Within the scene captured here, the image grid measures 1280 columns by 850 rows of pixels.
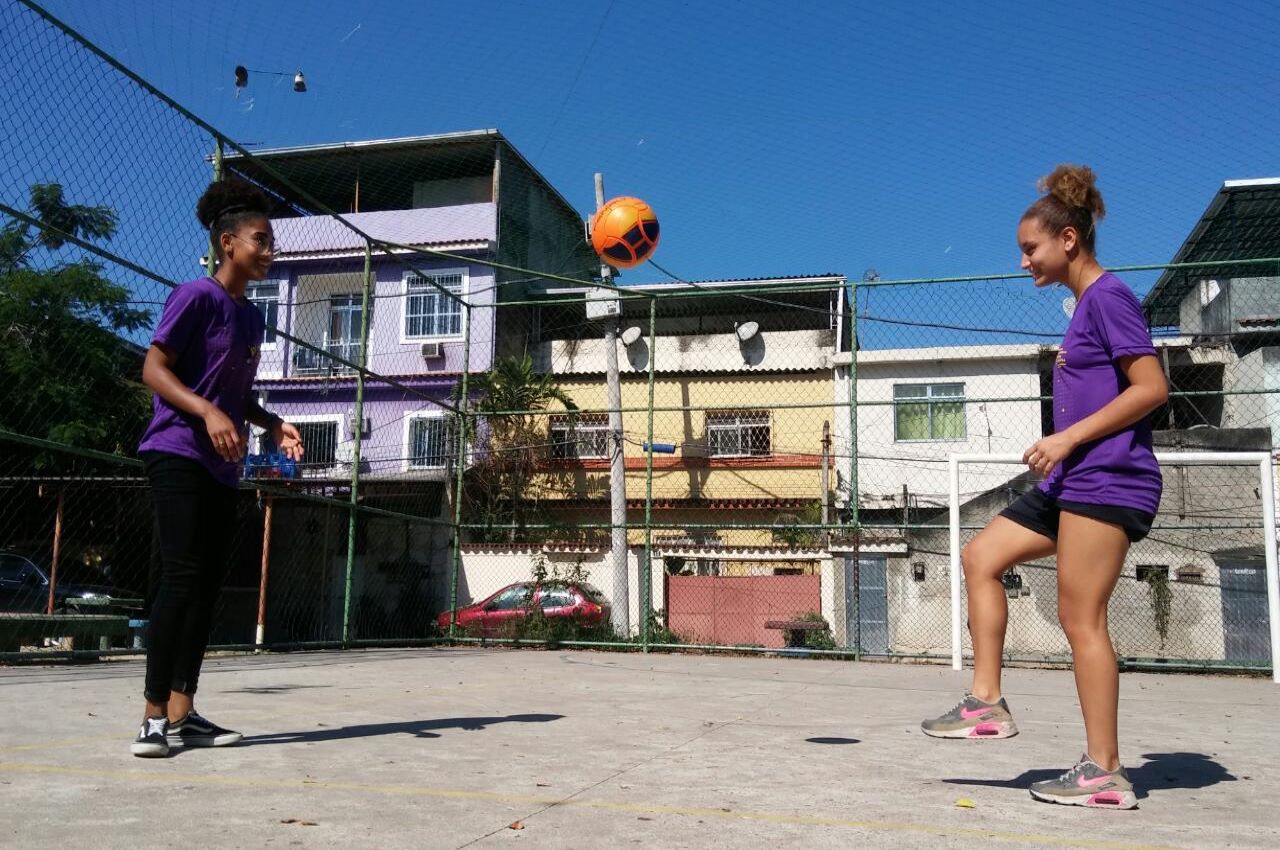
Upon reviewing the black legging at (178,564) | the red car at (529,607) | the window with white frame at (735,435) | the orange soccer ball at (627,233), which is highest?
the orange soccer ball at (627,233)

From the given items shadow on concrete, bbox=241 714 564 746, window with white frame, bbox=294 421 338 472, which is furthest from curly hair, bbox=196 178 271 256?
window with white frame, bbox=294 421 338 472

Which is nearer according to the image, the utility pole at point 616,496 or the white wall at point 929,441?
the utility pole at point 616,496

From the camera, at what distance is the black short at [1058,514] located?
8.67ft

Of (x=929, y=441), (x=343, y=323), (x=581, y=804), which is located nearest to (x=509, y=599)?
(x=343, y=323)

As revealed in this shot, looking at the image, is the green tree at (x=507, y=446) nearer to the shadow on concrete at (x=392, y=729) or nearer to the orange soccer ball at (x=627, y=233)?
the orange soccer ball at (x=627, y=233)

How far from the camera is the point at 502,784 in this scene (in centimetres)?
267

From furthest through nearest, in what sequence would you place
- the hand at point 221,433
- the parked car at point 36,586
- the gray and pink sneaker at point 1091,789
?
the parked car at point 36,586 → the hand at point 221,433 → the gray and pink sneaker at point 1091,789

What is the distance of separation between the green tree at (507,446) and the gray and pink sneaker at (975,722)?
804cm

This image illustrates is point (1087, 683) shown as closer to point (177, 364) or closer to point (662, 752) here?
point (662, 752)

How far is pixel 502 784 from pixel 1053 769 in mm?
1598

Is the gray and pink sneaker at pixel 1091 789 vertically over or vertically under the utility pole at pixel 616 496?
under

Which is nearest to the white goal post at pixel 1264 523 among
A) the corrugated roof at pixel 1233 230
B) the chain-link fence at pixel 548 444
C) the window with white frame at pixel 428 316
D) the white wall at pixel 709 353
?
the chain-link fence at pixel 548 444

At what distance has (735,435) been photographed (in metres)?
19.5

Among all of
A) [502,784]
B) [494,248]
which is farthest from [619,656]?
[494,248]
